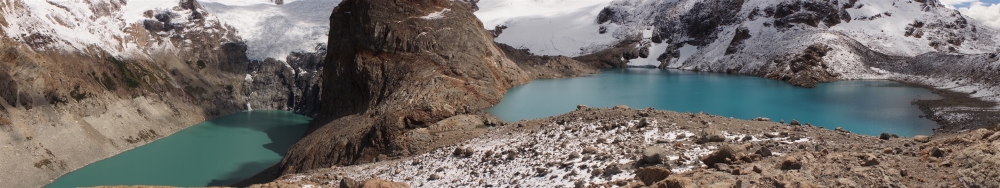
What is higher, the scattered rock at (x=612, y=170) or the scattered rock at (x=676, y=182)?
the scattered rock at (x=676, y=182)

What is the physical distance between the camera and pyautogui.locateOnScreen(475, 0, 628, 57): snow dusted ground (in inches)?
3957

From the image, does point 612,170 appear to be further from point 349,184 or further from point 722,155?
point 349,184

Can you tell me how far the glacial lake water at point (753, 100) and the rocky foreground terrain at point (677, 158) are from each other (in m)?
10.9

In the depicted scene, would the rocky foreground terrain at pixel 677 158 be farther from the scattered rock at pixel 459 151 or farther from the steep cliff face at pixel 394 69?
the steep cliff face at pixel 394 69

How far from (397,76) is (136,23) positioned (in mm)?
41974

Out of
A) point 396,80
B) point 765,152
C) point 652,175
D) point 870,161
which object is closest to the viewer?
point 870,161

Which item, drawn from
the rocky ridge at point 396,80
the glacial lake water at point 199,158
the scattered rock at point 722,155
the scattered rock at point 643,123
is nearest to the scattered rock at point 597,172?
the scattered rock at point 722,155

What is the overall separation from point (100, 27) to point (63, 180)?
29.1 meters

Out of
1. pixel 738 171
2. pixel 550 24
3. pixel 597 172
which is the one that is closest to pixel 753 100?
pixel 597 172

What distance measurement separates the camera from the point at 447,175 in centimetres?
1564

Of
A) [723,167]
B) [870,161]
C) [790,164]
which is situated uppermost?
[870,161]

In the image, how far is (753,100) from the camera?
43.5 m

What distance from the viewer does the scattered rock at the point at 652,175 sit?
1104 centimetres

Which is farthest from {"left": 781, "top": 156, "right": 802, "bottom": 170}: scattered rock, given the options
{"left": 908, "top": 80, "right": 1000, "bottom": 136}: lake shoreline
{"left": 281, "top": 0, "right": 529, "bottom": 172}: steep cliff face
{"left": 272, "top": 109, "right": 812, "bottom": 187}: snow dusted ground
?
{"left": 908, "top": 80, "right": 1000, "bottom": 136}: lake shoreline
